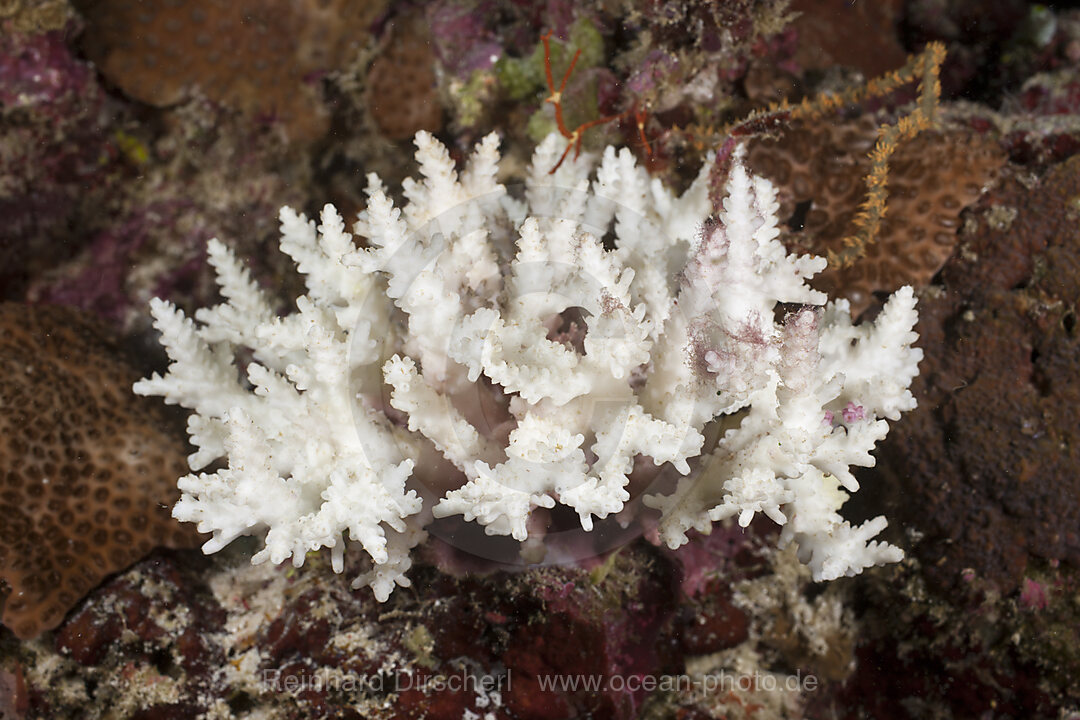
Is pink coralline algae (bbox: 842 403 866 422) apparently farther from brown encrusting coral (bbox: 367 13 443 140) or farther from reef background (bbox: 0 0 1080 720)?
brown encrusting coral (bbox: 367 13 443 140)

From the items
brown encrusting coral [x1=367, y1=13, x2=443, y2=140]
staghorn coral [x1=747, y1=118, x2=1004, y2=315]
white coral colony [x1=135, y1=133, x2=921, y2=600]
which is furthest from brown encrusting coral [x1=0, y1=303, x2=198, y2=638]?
staghorn coral [x1=747, y1=118, x2=1004, y2=315]

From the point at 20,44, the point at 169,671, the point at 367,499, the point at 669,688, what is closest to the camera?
the point at 367,499

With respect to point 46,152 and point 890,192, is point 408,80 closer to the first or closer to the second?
point 46,152

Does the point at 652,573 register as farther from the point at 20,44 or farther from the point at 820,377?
the point at 20,44

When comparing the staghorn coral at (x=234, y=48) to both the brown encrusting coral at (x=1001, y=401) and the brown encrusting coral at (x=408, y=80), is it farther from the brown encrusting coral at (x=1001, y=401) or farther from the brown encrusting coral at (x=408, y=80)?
the brown encrusting coral at (x=1001, y=401)

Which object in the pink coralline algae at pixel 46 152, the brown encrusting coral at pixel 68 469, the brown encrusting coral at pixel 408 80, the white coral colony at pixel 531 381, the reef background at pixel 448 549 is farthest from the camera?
the brown encrusting coral at pixel 408 80

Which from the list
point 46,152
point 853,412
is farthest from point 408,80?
point 853,412

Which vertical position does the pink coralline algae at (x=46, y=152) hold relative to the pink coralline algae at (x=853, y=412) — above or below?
above

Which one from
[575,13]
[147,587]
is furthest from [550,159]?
[147,587]

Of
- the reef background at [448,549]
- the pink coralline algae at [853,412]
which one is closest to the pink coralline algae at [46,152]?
the reef background at [448,549]
